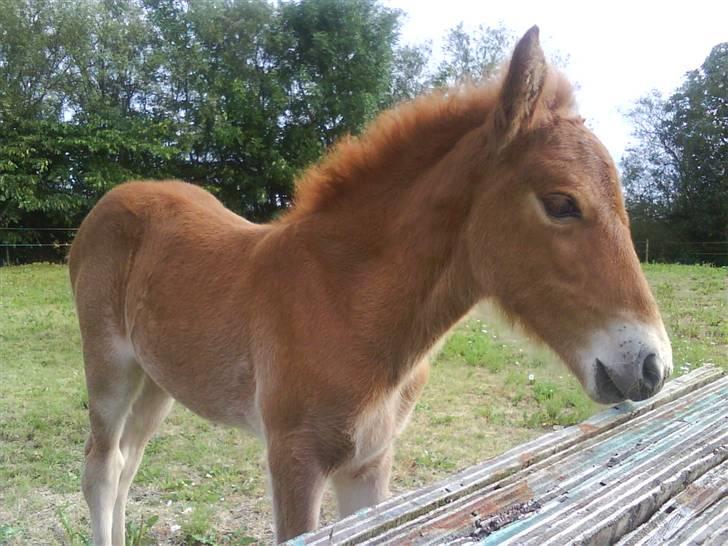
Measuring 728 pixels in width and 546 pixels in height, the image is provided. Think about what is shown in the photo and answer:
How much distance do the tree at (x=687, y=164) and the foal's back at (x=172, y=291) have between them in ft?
70.1

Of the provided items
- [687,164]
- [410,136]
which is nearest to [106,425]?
[410,136]

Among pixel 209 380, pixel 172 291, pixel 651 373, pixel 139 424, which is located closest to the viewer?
pixel 651 373

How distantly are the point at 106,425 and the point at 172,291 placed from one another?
1.01m

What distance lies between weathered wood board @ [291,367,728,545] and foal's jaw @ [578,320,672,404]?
27 cm

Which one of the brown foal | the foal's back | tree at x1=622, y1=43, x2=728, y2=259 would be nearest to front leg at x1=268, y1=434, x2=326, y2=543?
the brown foal

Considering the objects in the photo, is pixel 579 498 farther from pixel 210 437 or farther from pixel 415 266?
pixel 210 437

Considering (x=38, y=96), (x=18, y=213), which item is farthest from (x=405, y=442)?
(x=38, y=96)

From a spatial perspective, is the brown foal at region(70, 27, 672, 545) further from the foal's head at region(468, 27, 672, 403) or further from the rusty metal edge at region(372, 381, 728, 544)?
the rusty metal edge at region(372, 381, 728, 544)

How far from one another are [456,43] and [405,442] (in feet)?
78.6

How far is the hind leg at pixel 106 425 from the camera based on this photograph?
3271 mm

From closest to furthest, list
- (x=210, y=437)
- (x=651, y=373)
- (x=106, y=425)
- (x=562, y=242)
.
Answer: (x=651, y=373)
(x=562, y=242)
(x=106, y=425)
(x=210, y=437)

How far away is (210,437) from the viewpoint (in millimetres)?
5000

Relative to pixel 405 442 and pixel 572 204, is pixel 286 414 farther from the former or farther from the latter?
pixel 405 442

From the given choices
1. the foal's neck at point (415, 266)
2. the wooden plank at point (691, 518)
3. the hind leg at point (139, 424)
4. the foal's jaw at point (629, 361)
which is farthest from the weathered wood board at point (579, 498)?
the hind leg at point (139, 424)
